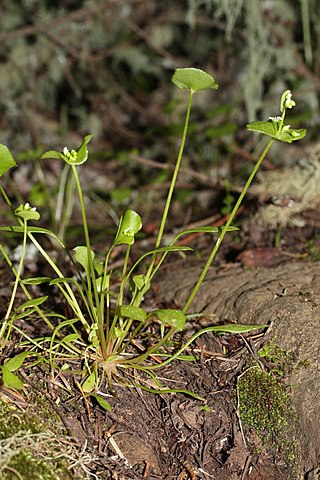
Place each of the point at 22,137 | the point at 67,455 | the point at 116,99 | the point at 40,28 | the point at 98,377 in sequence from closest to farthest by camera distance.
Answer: the point at 67,455, the point at 98,377, the point at 40,28, the point at 22,137, the point at 116,99

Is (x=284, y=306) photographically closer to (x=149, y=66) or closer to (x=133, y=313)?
(x=133, y=313)

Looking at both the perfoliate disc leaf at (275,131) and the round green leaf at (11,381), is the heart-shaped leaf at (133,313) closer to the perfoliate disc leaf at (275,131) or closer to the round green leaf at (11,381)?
the round green leaf at (11,381)

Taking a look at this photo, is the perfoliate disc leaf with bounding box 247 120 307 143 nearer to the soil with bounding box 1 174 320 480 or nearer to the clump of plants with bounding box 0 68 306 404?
the clump of plants with bounding box 0 68 306 404

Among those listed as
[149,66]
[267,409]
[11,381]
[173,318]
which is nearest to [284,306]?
[267,409]

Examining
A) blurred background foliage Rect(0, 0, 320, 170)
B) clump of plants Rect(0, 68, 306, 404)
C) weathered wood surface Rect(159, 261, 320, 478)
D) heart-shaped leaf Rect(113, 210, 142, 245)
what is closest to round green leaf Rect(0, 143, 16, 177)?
clump of plants Rect(0, 68, 306, 404)

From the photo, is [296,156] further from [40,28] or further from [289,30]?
[40,28]

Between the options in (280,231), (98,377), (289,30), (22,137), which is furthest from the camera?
(22,137)

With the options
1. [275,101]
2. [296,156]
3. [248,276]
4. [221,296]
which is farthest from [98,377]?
[275,101]
